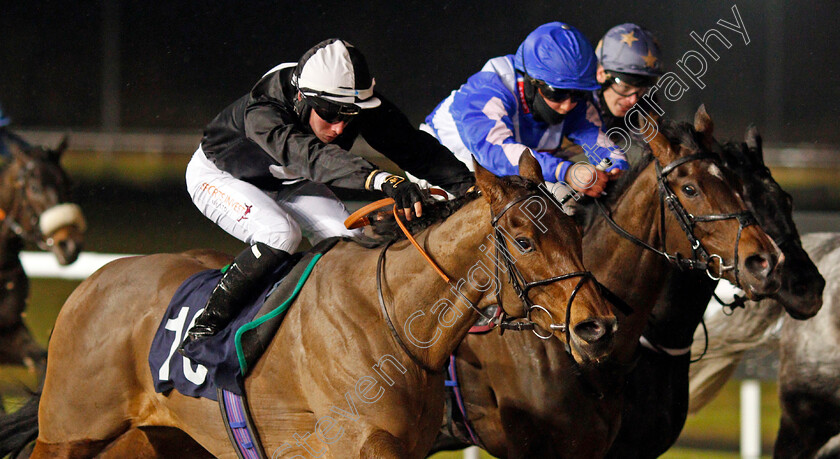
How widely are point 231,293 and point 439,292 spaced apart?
64 centimetres

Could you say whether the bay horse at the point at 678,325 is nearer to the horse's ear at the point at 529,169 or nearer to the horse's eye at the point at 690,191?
the horse's eye at the point at 690,191

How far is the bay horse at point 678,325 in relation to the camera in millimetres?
3090

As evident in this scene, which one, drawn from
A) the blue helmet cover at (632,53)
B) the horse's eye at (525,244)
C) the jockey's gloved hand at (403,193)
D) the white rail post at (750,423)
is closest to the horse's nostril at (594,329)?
the horse's eye at (525,244)

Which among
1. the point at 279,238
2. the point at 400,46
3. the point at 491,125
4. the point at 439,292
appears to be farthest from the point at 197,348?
the point at 400,46

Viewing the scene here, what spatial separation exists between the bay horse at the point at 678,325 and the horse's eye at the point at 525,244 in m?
1.23

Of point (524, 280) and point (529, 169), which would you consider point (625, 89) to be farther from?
point (524, 280)

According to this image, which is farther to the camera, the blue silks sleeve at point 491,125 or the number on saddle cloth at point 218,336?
the blue silks sleeve at point 491,125

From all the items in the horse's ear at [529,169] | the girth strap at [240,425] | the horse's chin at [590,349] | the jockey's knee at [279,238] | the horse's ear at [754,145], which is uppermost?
the horse's ear at [529,169]

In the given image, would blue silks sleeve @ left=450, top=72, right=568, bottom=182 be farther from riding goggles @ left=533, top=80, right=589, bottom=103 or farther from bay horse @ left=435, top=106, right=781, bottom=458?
bay horse @ left=435, top=106, right=781, bottom=458

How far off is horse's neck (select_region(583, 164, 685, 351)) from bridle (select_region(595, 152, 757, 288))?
26 millimetres

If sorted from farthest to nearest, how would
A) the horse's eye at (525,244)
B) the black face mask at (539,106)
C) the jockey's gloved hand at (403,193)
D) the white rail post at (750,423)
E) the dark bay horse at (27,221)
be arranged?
1. the dark bay horse at (27,221)
2. the white rail post at (750,423)
3. the black face mask at (539,106)
4. the jockey's gloved hand at (403,193)
5. the horse's eye at (525,244)

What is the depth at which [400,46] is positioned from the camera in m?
7.91

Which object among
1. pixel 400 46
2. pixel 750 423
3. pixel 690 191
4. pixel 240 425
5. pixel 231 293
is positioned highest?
pixel 690 191

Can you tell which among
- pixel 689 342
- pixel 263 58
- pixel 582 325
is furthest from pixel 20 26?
pixel 582 325
